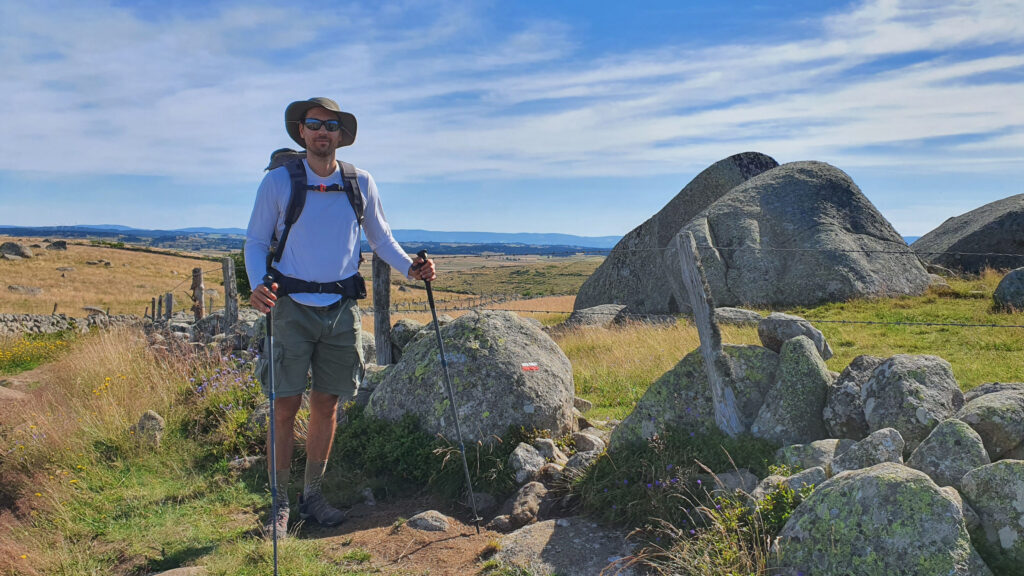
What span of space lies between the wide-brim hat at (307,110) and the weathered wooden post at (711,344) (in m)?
3.56

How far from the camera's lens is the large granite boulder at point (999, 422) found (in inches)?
199

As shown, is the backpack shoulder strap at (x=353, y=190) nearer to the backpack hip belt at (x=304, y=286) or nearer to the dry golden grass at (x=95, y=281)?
the backpack hip belt at (x=304, y=286)

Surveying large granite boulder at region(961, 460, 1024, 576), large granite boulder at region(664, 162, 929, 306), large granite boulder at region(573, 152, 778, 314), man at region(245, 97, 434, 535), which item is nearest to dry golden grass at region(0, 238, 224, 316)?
large granite boulder at region(573, 152, 778, 314)

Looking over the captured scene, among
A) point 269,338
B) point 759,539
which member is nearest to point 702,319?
point 759,539

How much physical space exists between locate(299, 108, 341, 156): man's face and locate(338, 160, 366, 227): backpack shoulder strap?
19 cm

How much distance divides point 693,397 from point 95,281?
6224cm

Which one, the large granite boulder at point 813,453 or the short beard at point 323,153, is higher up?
the short beard at point 323,153

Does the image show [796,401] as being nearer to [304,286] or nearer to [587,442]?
[587,442]

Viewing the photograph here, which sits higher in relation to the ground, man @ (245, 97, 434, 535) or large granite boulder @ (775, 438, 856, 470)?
man @ (245, 97, 434, 535)

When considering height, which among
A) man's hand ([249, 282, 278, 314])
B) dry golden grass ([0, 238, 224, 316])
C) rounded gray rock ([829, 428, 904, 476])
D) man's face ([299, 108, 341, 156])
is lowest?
dry golden grass ([0, 238, 224, 316])

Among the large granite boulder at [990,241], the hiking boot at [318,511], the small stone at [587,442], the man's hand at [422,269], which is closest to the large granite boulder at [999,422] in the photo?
the small stone at [587,442]

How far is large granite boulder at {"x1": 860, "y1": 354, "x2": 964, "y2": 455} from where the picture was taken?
568 centimetres

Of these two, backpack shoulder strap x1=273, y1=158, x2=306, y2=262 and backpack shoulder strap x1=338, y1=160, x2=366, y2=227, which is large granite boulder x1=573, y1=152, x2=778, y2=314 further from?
backpack shoulder strap x1=273, y1=158, x2=306, y2=262

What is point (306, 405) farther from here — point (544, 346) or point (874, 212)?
point (874, 212)
